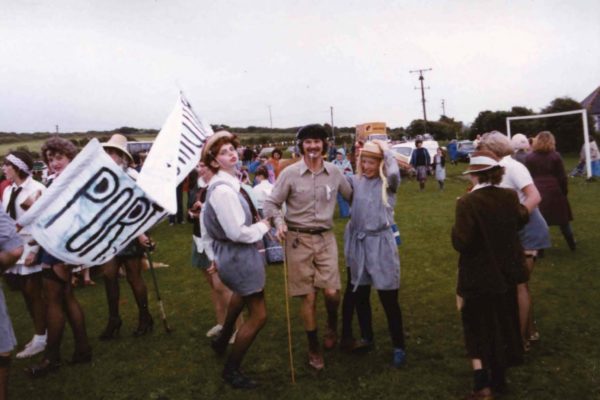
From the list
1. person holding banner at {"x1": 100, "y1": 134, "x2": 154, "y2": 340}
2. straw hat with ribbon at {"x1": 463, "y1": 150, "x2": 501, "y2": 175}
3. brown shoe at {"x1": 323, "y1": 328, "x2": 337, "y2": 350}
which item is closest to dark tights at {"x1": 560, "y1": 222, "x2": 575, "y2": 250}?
brown shoe at {"x1": 323, "y1": 328, "x2": 337, "y2": 350}

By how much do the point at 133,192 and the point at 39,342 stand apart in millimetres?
2575

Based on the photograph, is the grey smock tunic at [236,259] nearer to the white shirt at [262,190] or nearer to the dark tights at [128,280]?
the dark tights at [128,280]

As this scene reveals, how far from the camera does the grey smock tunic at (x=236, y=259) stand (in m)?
4.00

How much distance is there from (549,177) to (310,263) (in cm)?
433

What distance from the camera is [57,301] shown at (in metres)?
4.57

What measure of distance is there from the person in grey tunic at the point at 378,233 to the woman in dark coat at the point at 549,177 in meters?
3.31

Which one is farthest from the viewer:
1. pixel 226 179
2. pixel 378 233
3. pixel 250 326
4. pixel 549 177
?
pixel 549 177

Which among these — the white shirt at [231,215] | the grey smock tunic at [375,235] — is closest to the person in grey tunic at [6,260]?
the white shirt at [231,215]

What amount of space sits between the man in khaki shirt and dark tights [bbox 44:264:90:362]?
194 centimetres

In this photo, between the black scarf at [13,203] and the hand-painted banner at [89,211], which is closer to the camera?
the hand-painted banner at [89,211]

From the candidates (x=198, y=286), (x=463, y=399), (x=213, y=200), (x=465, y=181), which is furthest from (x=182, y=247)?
(x=465, y=181)

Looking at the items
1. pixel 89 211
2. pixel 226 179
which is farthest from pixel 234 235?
pixel 89 211

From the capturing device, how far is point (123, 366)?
4.81 m

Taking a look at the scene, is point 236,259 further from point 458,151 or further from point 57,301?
point 458,151
